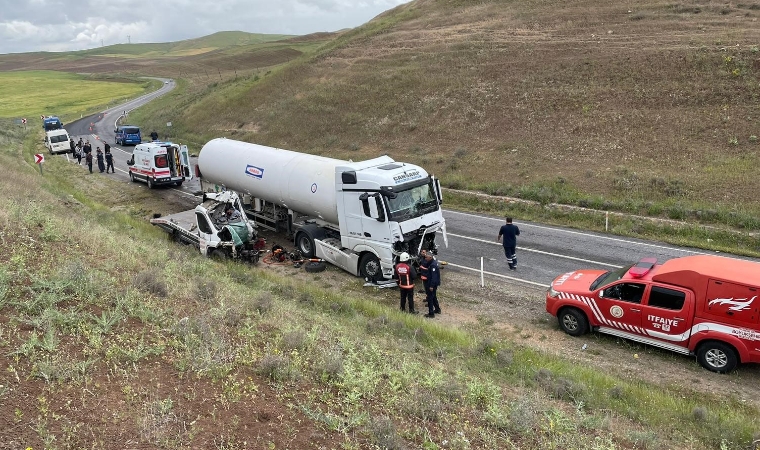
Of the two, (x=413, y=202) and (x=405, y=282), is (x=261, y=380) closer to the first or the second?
(x=405, y=282)

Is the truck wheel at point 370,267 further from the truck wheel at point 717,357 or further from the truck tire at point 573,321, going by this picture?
the truck wheel at point 717,357

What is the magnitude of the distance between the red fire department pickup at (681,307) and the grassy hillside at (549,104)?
34.7 feet

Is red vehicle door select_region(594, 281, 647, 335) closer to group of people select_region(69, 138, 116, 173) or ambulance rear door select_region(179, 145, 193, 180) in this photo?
ambulance rear door select_region(179, 145, 193, 180)

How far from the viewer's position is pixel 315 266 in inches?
661

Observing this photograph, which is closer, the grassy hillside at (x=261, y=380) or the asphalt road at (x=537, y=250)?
the grassy hillside at (x=261, y=380)

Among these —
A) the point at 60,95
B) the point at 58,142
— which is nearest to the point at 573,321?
the point at 58,142

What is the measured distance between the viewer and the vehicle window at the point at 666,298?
1067 centimetres

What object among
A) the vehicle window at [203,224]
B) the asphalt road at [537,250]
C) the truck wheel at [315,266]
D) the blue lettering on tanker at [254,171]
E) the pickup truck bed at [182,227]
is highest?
the blue lettering on tanker at [254,171]

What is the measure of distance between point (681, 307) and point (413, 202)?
24.5 ft

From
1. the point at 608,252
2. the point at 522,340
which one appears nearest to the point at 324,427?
the point at 522,340

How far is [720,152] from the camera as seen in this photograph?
2478 centimetres

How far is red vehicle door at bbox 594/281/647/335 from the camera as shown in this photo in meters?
11.2

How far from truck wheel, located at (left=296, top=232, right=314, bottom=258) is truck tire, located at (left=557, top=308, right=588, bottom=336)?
332 inches

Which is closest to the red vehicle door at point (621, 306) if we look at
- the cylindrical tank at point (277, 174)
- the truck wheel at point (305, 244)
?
the cylindrical tank at point (277, 174)
